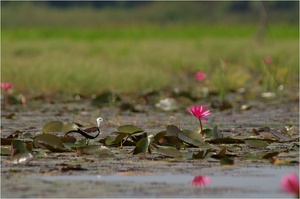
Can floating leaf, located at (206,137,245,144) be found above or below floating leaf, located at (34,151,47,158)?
above

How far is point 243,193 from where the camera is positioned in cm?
420

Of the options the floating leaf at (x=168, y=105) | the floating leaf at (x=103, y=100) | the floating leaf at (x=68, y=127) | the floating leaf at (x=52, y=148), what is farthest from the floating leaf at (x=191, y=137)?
the floating leaf at (x=103, y=100)

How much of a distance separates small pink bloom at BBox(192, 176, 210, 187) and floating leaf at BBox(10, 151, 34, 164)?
99cm

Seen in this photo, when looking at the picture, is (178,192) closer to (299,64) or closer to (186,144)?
(186,144)

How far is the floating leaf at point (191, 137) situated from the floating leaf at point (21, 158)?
1046mm

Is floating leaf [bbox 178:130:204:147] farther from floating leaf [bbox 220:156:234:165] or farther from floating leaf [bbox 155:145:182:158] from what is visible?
floating leaf [bbox 220:156:234:165]

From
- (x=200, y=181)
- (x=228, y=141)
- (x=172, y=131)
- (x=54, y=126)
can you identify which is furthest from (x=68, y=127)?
(x=200, y=181)

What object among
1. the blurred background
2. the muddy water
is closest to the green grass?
the blurred background

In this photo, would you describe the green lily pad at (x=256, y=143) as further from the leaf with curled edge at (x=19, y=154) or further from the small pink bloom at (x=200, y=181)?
the leaf with curled edge at (x=19, y=154)

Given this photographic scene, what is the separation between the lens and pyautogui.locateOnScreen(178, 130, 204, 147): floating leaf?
18.5 feet

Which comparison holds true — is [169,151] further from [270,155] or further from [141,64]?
[141,64]

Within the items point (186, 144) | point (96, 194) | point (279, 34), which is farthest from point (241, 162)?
point (279, 34)

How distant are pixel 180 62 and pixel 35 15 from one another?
105 feet

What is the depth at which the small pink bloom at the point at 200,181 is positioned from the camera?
14.5 feet
